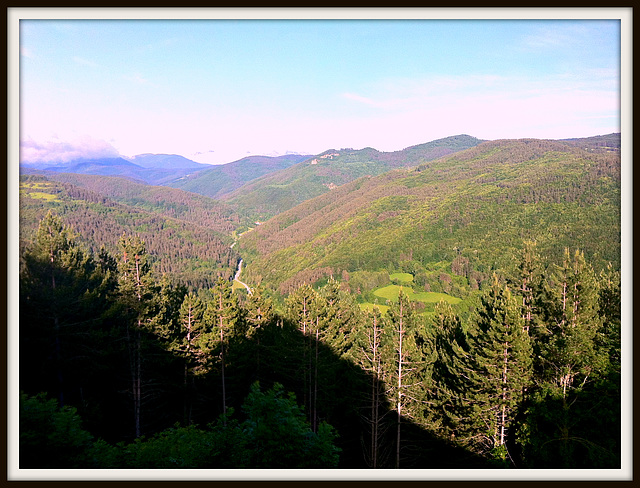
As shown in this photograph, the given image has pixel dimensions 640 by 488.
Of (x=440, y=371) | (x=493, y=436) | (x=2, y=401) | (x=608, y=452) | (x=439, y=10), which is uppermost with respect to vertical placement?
(x=439, y=10)

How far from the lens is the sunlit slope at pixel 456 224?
80.5 meters

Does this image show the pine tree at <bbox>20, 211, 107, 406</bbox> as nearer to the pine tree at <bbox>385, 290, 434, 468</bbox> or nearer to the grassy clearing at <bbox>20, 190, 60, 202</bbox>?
the grassy clearing at <bbox>20, 190, 60, 202</bbox>

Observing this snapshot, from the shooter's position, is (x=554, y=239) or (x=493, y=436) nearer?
(x=493, y=436)

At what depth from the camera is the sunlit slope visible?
80.5 metres

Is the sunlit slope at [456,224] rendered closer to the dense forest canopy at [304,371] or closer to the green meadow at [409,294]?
the green meadow at [409,294]

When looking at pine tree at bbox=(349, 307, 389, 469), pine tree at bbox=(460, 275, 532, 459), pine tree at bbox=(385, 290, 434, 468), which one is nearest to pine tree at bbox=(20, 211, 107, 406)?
pine tree at bbox=(349, 307, 389, 469)

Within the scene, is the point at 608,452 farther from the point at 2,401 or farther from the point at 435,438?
the point at 2,401

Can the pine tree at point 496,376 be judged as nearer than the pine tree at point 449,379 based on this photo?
Yes

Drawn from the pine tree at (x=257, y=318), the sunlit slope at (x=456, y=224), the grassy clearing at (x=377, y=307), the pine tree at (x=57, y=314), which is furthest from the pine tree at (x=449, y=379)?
the sunlit slope at (x=456, y=224)
